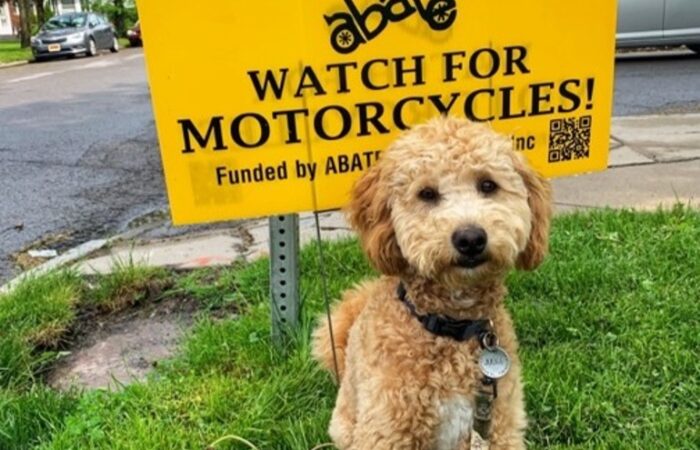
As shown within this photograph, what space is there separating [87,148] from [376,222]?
6.99 meters

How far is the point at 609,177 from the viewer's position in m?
5.55

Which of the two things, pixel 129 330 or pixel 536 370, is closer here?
pixel 536 370

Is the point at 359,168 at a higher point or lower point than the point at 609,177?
higher

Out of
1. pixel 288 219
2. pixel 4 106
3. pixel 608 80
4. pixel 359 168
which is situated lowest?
pixel 4 106

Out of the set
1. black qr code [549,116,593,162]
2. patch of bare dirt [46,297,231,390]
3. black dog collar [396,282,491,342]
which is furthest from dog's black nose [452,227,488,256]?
patch of bare dirt [46,297,231,390]

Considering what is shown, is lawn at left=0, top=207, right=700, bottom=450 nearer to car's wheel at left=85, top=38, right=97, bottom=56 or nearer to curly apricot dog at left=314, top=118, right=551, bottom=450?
curly apricot dog at left=314, top=118, right=551, bottom=450

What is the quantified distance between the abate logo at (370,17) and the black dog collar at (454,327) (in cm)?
111

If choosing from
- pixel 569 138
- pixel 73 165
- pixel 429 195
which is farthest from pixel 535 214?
pixel 73 165

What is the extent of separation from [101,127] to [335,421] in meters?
8.19

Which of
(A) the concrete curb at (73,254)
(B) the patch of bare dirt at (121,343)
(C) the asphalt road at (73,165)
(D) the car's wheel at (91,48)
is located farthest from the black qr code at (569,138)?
(D) the car's wheel at (91,48)

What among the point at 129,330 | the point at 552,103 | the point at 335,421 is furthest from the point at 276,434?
the point at 552,103

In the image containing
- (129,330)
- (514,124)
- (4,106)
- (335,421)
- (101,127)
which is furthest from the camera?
(4,106)

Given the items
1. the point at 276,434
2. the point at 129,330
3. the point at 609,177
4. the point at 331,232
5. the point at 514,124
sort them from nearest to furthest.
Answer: the point at 276,434, the point at 514,124, the point at 129,330, the point at 331,232, the point at 609,177

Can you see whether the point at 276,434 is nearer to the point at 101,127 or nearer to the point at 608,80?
the point at 608,80
